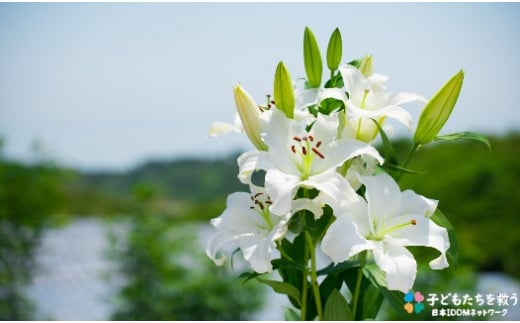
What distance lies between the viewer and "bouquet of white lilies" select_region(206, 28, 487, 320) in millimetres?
622

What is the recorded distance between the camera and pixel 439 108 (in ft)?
2.23

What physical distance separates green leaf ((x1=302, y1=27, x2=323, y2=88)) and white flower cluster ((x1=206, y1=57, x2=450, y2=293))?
3cm

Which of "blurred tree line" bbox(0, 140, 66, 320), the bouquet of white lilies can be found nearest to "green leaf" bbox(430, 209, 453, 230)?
the bouquet of white lilies

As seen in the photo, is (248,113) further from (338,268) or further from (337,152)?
(338,268)

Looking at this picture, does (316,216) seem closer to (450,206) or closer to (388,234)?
(388,234)

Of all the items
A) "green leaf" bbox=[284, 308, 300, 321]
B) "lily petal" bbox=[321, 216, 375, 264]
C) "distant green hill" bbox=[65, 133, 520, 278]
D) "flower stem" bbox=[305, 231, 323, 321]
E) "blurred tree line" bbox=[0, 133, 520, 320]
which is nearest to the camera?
"lily petal" bbox=[321, 216, 375, 264]

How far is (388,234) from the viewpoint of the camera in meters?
0.66

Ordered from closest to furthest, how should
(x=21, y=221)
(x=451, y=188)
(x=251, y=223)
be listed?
(x=251, y=223)
(x=21, y=221)
(x=451, y=188)

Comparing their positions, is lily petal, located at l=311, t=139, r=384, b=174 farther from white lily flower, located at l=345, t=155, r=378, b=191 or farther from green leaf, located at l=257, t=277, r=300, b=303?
green leaf, located at l=257, t=277, r=300, b=303

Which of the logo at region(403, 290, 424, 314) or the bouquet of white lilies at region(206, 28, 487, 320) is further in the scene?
the logo at region(403, 290, 424, 314)

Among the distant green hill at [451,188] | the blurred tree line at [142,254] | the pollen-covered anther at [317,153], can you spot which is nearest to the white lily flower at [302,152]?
the pollen-covered anther at [317,153]

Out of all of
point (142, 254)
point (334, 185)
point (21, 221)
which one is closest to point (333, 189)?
point (334, 185)

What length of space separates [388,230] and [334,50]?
239 millimetres

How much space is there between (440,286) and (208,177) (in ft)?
11.5
